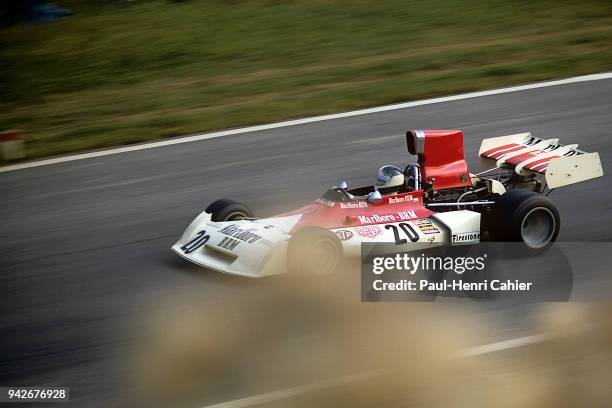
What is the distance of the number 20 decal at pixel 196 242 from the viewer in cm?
794

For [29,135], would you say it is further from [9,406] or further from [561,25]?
[561,25]

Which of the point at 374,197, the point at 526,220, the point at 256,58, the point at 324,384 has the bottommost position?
the point at 324,384

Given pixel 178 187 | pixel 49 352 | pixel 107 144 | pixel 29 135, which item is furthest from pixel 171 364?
pixel 29 135

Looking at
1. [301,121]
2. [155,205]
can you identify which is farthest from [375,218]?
[301,121]

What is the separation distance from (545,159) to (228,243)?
3.09m

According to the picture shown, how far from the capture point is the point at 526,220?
791 cm

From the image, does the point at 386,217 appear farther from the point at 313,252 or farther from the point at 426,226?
the point at 313,252

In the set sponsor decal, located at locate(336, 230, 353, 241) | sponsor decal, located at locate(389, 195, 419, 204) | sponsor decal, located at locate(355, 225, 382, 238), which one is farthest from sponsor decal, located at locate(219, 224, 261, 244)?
sponsor decal, located at locate(389, 195, 419, 204)

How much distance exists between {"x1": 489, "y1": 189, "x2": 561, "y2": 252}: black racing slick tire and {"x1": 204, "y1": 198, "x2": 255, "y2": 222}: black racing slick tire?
2.15m

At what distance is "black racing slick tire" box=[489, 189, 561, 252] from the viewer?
7.73 m

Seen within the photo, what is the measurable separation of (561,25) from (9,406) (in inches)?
511

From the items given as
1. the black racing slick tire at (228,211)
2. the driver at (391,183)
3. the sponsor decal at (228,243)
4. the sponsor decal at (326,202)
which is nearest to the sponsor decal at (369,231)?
the sponsor decal at (326,202)

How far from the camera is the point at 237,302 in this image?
24.2 feet

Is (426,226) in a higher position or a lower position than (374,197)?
lower
